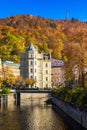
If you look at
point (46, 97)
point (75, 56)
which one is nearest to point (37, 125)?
point (75, 56)

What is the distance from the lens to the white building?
497 feet

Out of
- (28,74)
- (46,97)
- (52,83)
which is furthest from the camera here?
(52,83)

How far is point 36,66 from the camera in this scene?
502 feet

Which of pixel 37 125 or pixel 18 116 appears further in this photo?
pixel 18 116

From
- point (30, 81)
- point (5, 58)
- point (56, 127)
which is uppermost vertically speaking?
point (5, 58)

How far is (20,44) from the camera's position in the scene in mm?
193875

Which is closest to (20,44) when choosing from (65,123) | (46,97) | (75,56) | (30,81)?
(30,81)

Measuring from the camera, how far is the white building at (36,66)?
497 feet

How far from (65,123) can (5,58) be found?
130 meters

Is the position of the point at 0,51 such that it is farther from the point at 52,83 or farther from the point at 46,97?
the point at 46,97

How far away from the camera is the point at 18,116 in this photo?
70188mm

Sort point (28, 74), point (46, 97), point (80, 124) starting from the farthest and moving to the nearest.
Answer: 1. point (28, 74)
2. point (46, 97)
3. point (80, 124)

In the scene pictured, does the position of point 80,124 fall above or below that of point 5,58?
below

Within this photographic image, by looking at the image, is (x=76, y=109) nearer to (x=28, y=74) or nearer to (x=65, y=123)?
(x=65, y=123)
